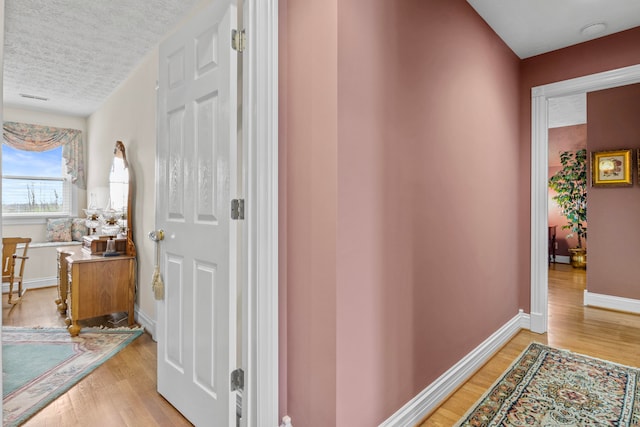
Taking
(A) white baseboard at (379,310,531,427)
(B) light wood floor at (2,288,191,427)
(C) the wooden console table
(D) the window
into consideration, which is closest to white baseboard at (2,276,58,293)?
(D) the window

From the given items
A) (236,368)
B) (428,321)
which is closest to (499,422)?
(428,321)

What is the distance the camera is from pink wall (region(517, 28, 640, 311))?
2.71 meters

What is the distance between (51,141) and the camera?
504 centimetres

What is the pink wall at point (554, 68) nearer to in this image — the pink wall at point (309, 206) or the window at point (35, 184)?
the pink wall at point (309, 206)

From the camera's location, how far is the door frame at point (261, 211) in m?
1.47

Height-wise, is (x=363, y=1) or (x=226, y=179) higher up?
(x=363, y=1)

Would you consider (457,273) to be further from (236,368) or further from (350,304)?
(236,368)

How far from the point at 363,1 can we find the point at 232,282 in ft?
4.52

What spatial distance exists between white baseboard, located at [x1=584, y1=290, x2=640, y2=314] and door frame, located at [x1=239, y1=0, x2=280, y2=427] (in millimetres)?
4067

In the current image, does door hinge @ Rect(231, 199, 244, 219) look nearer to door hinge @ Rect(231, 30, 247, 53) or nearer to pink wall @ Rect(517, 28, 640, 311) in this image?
door hinge @ Rect(231, 30, 247, 53)

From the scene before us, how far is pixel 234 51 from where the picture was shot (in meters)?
1.54

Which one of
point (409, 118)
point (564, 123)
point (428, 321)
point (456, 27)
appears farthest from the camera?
point (564, 123)

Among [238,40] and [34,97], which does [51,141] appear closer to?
[34,97]

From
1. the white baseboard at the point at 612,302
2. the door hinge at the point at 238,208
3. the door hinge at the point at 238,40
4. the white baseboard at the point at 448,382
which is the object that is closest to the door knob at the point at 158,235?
the door hinge at the point at 238,208
